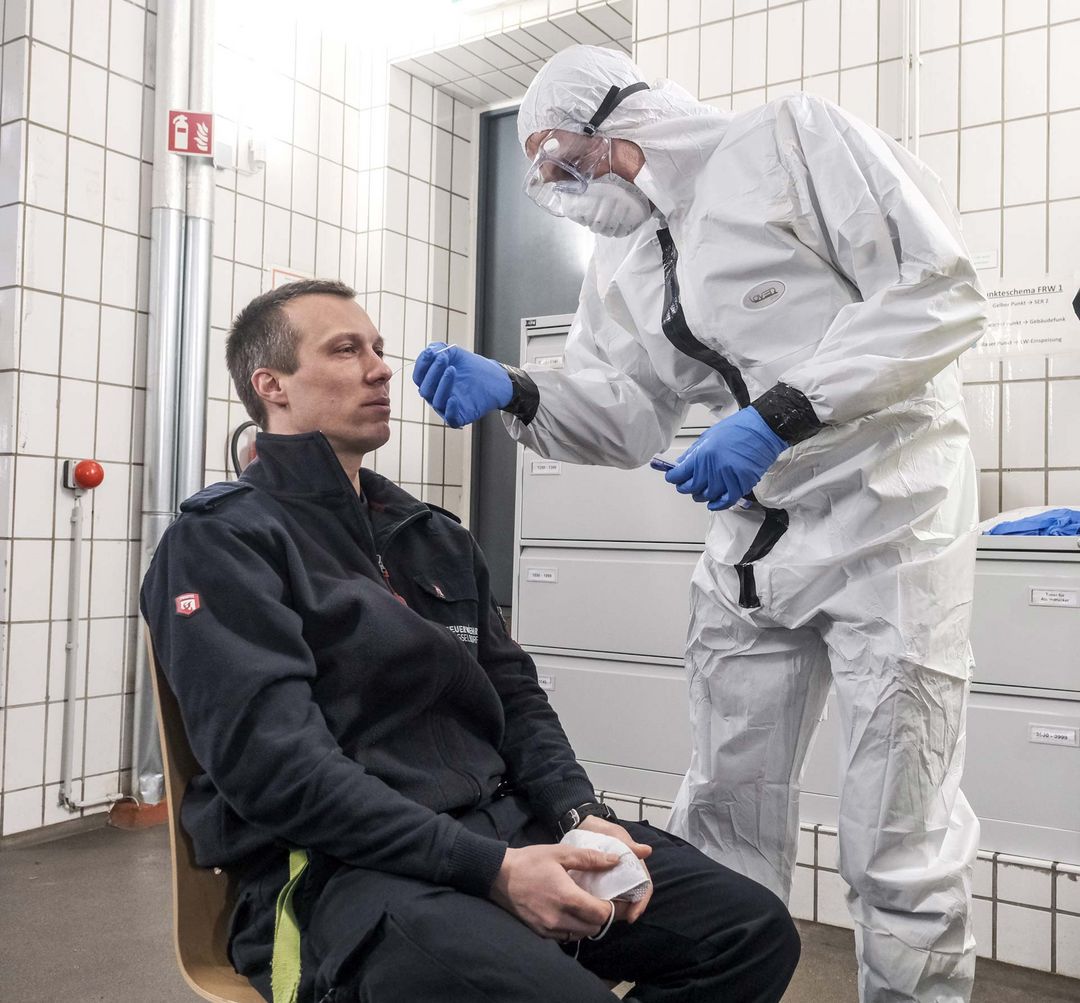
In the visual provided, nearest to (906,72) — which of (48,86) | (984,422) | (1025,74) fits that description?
(1025,74)

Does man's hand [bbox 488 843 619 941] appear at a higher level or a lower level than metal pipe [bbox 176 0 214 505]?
lower

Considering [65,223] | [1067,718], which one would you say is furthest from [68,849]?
[1067,718]

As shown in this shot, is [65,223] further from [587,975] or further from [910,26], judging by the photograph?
[587,975]

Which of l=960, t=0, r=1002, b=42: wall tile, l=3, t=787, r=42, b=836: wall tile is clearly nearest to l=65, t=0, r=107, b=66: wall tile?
l=3, t=787, r=42, b=836: wall tile

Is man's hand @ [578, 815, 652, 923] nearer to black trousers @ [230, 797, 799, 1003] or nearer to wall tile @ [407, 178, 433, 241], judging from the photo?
black trousers @ [230, 797, 799, 1003]

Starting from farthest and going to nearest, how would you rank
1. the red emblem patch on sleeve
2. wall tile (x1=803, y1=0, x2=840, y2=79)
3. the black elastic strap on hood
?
1. wall tile (x1=803, y1=0, x2=840, y2=79)
2. the black elastic strap on hood
3. the red emblem patch on sleeve

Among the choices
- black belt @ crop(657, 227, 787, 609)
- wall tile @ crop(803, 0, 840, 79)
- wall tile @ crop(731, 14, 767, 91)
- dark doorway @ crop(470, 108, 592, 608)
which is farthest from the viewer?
dark doorway @ crop(470, 108, 592, 608)

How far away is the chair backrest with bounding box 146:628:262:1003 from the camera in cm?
103

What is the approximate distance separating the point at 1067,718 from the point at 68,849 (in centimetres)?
236

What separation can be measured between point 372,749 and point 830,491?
2.35 feet

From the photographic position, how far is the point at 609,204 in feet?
5.28

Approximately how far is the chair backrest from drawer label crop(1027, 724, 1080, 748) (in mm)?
1596

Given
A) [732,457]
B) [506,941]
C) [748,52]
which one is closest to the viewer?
[506,941]

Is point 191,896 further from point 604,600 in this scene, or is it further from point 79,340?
point 79,340
